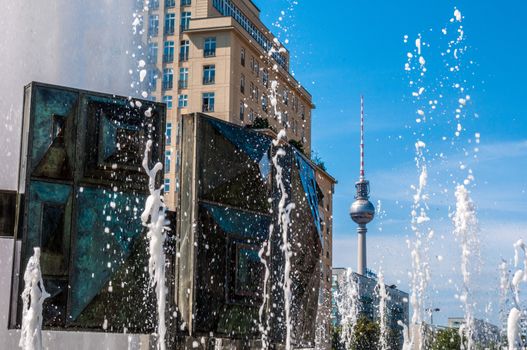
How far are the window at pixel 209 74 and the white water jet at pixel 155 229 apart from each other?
37.8 meters

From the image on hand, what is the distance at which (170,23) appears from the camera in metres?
45.9

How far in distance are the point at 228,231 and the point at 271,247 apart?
1.65 ft

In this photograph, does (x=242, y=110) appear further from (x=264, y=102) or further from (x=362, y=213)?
(x=362, y=213)

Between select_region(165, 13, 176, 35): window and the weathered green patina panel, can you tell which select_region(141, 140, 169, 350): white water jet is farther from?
select_region(165, 13, 176, 35): window

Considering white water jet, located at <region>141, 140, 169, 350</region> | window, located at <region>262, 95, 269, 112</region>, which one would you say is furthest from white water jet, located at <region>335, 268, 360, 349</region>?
white water jet, located at <region>141, 140, 169, 350</region>

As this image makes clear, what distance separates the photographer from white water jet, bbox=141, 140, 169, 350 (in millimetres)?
7141

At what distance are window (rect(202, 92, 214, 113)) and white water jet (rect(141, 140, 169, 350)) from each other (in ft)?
122

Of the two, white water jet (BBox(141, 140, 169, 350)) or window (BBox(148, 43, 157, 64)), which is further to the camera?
window (BBox(148, 43, 157, 64))

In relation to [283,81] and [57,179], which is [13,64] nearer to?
[57,179]

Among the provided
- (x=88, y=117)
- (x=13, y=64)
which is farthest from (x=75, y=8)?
(x=88, y=117)

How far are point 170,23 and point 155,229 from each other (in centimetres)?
3982

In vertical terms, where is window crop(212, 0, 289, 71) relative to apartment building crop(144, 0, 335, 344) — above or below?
above

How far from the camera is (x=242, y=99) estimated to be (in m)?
45.6

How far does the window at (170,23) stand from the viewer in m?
A: 45.9
